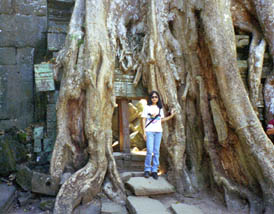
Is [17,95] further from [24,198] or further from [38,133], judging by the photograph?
[24,198]

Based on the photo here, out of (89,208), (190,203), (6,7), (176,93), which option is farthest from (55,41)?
(190,203)

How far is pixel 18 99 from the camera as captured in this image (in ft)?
17.6

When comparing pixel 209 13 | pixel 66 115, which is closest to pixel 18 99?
pixel 66 115

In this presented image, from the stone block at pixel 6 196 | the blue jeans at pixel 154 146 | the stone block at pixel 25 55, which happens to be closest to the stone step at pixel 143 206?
the blue jeans at pixel 154 146

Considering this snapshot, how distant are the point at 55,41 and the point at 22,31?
1060mm

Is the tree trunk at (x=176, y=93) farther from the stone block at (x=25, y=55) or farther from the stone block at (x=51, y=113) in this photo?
the stone block at (x=25, y=55)

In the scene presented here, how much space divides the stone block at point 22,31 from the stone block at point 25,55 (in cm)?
12

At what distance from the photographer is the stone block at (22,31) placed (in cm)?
550

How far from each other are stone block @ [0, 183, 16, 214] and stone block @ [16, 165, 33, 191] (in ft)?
0.43

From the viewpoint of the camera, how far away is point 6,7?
5.57 m

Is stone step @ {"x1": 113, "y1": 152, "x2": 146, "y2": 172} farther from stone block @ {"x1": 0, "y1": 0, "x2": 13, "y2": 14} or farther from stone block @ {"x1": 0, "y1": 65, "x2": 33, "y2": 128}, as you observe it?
stone block @ {"x1": 0, "y1": 0, "x2": 13, "y2": 14}

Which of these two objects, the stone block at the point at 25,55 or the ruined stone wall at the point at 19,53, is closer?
the ruined stone wall at the point at 19,53

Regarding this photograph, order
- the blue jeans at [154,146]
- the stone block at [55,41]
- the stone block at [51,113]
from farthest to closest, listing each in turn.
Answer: the stone block at [55,41]
the stone block at [51,113]
the blue jeans at [154,146]

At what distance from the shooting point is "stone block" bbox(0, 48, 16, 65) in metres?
5.42
